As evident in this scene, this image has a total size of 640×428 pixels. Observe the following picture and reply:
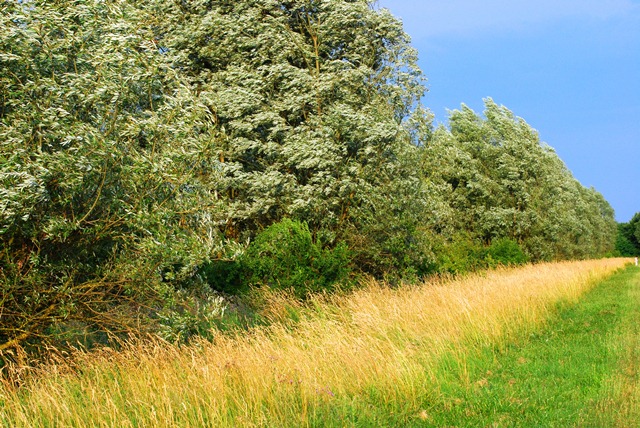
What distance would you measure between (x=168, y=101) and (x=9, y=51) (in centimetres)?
302

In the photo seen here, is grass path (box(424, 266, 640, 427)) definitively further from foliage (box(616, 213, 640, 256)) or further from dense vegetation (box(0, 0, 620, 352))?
foliage (box(616, 213, 640, 256))

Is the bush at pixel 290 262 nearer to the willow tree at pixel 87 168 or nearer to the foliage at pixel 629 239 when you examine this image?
the willow tree at pixel 87 168

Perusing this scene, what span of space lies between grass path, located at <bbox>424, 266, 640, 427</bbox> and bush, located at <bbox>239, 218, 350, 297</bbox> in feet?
23.3

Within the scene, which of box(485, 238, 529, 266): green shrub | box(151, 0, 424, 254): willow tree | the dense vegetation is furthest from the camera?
box(485, 238, 529, 266): green shrub

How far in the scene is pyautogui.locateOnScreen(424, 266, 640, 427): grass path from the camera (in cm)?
777

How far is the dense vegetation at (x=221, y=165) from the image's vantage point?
1002 cm

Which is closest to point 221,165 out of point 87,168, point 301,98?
point 87,168

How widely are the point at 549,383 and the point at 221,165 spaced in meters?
8.04

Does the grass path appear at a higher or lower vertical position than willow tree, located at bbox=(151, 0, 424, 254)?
lower

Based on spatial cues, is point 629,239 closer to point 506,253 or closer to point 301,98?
point 506,253

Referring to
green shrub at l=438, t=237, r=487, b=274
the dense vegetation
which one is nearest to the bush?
the dense vegetation

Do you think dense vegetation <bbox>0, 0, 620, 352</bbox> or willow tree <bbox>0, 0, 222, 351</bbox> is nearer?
willow tree <bbox>0, 0, 222, 351</bbox>

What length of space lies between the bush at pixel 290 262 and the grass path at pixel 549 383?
23.3 ft

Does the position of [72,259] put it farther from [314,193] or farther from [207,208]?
[314,193]
